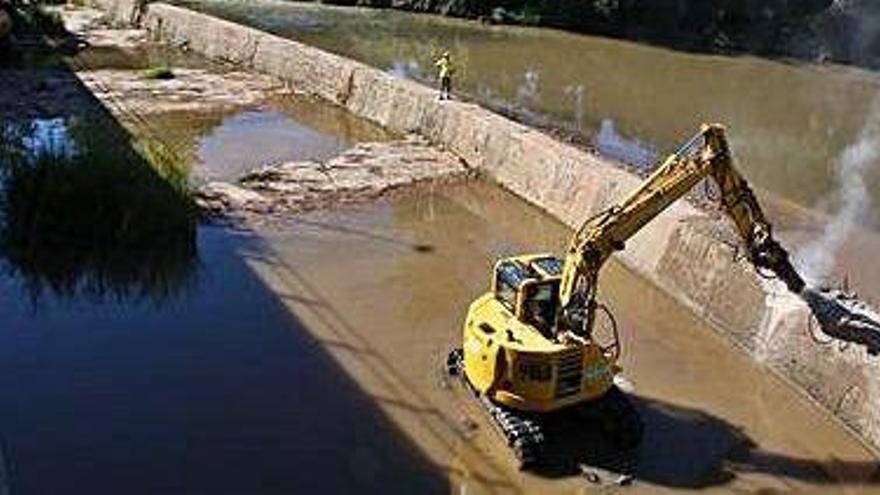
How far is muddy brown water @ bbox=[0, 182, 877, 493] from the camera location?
11656 mm

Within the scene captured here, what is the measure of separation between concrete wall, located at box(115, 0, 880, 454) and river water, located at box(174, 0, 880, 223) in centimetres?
367

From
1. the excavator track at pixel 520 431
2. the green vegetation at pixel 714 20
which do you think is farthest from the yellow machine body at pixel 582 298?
the green vegetation at pixel 714 20

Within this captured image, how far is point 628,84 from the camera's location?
35312mm

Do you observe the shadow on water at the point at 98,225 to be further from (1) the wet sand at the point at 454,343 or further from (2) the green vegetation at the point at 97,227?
(1) the wet sand at the point at 454,343

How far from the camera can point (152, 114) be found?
90.2 feet

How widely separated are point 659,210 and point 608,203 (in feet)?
24.8

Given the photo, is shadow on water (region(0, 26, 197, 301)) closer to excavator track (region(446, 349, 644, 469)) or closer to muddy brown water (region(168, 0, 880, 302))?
excavator track (region(446, 349, 644, 469))

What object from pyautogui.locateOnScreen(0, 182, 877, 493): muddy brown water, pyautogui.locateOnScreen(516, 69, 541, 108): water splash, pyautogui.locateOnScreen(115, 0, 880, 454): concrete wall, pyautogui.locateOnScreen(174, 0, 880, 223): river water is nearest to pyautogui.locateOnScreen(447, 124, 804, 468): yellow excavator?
pyautogui.locateOnScreen(0, 182, 877, 493): muddy brown water

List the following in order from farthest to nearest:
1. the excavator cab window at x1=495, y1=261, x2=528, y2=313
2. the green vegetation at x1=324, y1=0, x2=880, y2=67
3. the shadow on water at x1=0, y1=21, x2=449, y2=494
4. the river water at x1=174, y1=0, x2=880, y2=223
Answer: the green vegetation at x1=324, y1=0, x2=880, y2=67
the river water at x1=174, y1=0, x2=880, y2=223
the excavator cab window at x1=495, y1=261, x2=528, y2=313
the shadow on water at x1=0, y1=21, x2=449, y2=494

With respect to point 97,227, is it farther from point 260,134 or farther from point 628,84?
point 628,84

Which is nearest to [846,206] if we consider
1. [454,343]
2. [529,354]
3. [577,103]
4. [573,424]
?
[577,103]

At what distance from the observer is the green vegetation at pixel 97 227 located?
54.0ft

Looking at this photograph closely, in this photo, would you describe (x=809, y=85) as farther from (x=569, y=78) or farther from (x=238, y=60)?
(x=238, y=60)

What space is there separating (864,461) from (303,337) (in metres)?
6.90
